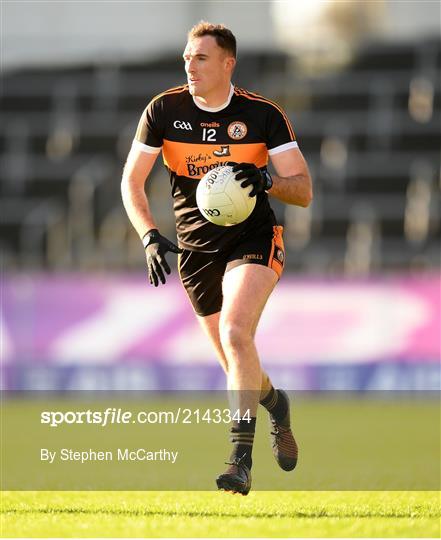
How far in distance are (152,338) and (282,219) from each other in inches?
155

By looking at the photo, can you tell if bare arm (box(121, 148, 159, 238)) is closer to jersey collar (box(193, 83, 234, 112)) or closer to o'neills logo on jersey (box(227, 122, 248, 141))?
jersey collar (box(193, 83, 234, 112))

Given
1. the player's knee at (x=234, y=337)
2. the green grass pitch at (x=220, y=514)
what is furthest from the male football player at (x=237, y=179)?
the green grass pitch at (x=220, y=514)

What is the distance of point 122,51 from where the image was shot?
82.4 feet

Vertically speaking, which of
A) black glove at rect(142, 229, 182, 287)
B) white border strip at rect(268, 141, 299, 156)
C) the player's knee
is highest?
white border strip at rect(268, 141, 299, 156)

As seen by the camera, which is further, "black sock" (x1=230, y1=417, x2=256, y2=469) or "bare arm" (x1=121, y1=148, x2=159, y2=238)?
"bare arm" (x1=121, y1=148, x2=159, y2=238)

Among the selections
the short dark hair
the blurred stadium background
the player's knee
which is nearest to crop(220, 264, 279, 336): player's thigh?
the player's knee

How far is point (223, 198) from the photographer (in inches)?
275

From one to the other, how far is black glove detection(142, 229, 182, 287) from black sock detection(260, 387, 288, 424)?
1.16 meters

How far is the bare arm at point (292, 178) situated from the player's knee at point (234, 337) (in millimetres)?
804

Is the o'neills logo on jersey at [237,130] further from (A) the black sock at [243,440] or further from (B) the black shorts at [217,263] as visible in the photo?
(A) the black sock at [243,440]

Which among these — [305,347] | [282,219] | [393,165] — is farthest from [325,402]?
[393,165]

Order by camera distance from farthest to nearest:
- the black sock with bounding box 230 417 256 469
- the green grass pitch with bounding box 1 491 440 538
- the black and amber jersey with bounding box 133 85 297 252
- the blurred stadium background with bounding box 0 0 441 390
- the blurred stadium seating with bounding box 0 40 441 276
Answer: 1. the blurred stadium seating with bounding box 0 40 441 276
2. the blurred stadium background with bounding box 0 0 441 390
3. the black and amber jersey with bounding box 133 85 297 252
4. the black sock with bounding box 230 417 256 469
5. the green grass pitch with bounding box 1 491 440 538

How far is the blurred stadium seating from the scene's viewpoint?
19938 millimetres

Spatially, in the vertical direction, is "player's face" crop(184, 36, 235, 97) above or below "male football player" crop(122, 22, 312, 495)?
above
